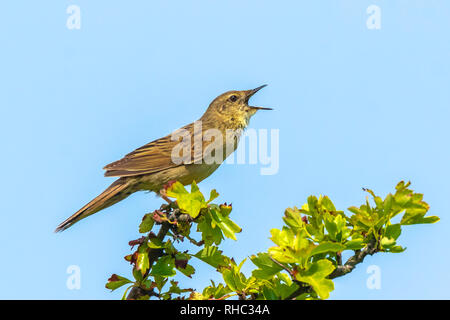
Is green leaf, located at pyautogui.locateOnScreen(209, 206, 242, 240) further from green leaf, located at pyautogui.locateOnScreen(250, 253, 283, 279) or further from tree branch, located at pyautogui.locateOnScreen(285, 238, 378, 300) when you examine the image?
tree branch, located at pyautogui.locateOnScreen(285, 238, 378, 300)

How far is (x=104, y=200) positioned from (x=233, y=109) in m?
2.77

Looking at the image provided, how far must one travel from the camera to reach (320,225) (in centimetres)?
338

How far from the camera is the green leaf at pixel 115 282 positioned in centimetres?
398

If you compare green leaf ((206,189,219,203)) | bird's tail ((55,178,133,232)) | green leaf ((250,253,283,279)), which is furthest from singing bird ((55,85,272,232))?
green leaf ((250,253,283,279))

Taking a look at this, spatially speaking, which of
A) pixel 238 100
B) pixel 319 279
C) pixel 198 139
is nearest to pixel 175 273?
pixel 319 279

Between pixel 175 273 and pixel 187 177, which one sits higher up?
pixel 187 177

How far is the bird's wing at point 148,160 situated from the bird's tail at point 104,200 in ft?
0.53

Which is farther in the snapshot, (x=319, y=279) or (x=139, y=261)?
(x=139, y=261)

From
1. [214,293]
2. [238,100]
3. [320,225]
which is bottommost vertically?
[214,293]

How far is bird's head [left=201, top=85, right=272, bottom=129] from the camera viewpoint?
25.8 feet
